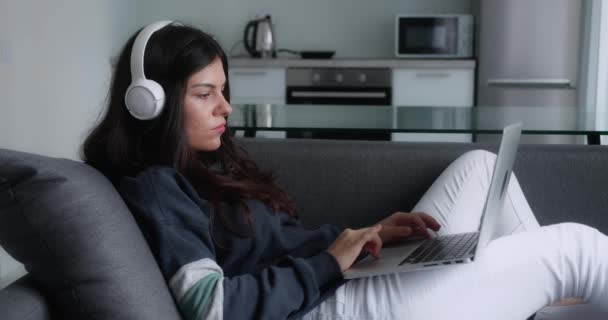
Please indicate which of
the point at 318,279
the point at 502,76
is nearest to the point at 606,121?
the point at 318,279

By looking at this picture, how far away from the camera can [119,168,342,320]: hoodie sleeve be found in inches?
45.3

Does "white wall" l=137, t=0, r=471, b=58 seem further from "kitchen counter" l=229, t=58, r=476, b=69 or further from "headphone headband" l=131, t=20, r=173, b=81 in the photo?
"headphone headband" l=131, t=20, r=173, b=81

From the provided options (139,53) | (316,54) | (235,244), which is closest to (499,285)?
(235,244)

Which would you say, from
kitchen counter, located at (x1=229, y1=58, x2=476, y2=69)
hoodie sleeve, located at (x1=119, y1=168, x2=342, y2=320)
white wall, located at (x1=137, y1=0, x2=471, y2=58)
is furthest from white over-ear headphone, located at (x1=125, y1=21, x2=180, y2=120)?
white wall, located at (x1=137, y1=0, x2=471, y2=58)

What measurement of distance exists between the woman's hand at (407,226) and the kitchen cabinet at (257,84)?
301cm

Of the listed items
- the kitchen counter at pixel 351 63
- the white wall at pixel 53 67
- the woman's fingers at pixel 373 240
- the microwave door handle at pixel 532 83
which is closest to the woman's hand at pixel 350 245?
the woman's fingers at pixel 373 240

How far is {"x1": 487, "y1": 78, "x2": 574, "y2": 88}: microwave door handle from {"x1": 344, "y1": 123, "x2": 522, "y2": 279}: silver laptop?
2796 millimetres

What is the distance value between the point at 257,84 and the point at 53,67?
1.25 metres

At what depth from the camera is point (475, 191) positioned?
169 centimetres

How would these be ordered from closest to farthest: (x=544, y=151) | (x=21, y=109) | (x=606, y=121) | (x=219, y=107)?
(x=219, y=107) → (x=544, y=151) → (x=606, y=121) → (x=21, y=109)

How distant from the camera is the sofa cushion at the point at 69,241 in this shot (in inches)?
40.6

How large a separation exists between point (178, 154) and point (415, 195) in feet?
2.69

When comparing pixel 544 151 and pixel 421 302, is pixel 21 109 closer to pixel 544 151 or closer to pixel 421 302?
pixel 544 151

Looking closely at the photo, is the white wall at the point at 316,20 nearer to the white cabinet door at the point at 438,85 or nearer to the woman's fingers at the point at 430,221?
the white cabinet door at the point at 438,85
